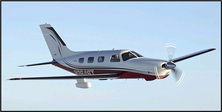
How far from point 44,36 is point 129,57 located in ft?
39.1

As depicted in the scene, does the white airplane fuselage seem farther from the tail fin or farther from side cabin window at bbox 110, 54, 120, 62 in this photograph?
the tail fin

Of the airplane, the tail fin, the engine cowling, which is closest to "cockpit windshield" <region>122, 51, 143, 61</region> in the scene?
the airplane

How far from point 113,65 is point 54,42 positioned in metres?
9.52

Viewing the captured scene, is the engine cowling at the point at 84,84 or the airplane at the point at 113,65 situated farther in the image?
the engine cowling at the point at 84,84

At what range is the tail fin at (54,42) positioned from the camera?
37750mm

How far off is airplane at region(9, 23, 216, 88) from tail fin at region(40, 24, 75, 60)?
341mm

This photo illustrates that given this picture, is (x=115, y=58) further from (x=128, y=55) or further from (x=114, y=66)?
(x=128, y=55)

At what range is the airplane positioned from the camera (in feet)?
97.1

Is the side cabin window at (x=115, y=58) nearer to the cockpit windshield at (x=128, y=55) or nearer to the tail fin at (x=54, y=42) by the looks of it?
the cockpit windshield at (x=128, y=55)

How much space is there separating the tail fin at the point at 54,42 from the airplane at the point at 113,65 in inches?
13.4

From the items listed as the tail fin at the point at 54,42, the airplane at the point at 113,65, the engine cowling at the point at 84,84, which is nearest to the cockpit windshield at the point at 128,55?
the airplane at the point at 113,65

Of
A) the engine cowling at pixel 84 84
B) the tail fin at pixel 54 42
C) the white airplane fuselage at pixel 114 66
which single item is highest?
the tail fin at pixel 54 42

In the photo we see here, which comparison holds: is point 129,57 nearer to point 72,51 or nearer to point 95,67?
point 95,67

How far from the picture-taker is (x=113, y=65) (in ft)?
103
